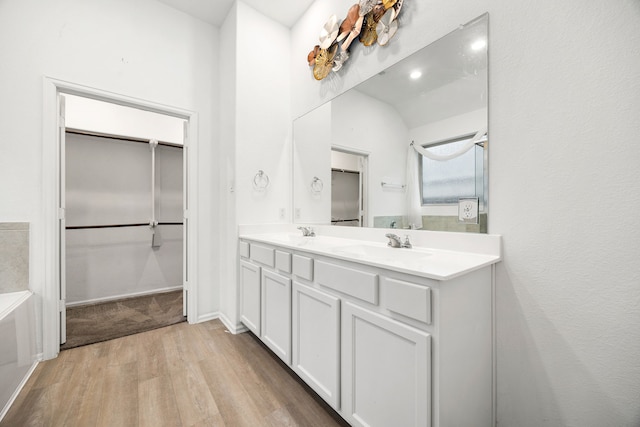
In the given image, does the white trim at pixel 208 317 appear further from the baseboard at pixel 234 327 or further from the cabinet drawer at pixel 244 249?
the cabinet drawer at pixel 244 249

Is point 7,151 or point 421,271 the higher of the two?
point 7,151

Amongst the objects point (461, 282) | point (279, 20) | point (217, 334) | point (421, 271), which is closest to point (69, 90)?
point (279, 20)

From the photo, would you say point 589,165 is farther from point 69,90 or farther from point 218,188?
point 69,90

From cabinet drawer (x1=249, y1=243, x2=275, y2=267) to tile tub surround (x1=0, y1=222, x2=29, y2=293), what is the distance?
1.52m

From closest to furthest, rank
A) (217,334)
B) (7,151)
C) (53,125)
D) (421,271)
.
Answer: (421,271)
(7,151)
(53,125)
(217,334)

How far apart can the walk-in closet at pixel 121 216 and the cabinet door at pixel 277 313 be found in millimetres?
1212

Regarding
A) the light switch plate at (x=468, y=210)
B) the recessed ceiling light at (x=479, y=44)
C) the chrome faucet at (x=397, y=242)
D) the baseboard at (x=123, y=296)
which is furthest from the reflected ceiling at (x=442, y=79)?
the baseboard at (x=123, y=296)

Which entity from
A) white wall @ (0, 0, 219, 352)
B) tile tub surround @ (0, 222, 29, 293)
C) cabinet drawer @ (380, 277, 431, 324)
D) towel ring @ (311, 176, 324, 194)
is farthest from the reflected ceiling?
tile tub surround @ (0, 222, 29, 293)

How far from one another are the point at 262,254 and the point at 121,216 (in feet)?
7.65

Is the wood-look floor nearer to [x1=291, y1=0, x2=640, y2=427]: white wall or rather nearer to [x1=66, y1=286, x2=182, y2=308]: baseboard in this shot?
[x1=291, y1=0, x2=640, y2=427]: white wall

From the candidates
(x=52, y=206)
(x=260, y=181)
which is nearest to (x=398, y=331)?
(x=260, y=181)

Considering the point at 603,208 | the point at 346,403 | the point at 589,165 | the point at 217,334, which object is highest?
the point at 589,165

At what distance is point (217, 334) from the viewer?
2246 mm

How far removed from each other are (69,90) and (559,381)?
3434 millimetres
